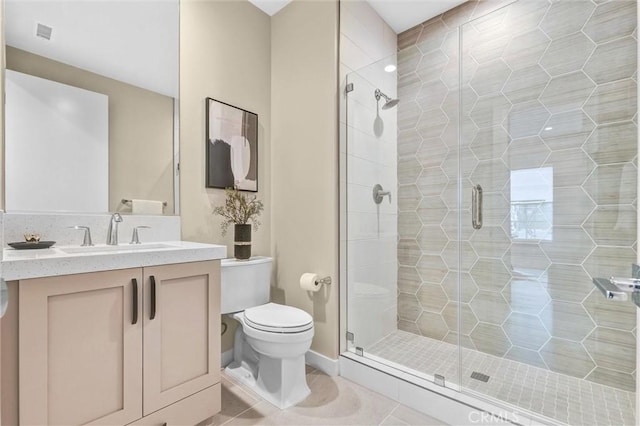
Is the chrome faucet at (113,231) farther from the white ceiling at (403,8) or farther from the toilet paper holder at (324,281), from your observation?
the white ceiling at (403,8)

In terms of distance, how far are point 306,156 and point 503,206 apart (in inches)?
51.5

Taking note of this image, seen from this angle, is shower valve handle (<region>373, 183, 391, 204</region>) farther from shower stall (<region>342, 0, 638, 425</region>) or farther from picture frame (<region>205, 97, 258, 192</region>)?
picture frame (<region>205, 97, 258, 192</region>)

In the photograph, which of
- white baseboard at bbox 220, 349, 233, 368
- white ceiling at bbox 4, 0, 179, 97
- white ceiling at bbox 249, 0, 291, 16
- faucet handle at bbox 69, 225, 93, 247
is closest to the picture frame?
white ceiling at bbox 4, 0, 179, 97

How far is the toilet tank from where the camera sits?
187cm

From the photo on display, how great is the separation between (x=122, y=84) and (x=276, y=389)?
1897mm

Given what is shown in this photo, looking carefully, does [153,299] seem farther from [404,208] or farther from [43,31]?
[404,208]

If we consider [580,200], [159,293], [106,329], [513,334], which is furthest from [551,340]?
[106,329]

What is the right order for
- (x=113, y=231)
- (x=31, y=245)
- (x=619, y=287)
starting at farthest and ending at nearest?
1. (x=113, y=231)
2. (x=31, y=245)
3. (x=619, y=287)

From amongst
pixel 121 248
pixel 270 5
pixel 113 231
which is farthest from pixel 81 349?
pixel 270 5

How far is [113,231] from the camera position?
63.9 inches

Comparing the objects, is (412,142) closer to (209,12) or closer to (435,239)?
(435,239)

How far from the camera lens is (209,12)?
6.81 ft

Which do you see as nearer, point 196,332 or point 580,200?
point 196,332

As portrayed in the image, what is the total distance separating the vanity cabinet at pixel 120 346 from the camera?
3.37 feet
